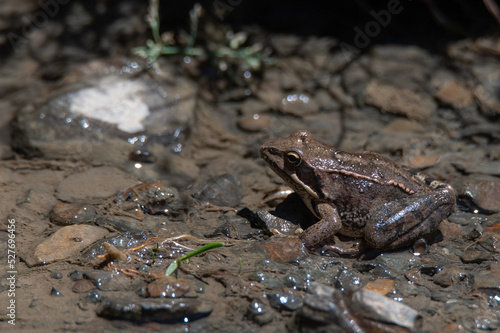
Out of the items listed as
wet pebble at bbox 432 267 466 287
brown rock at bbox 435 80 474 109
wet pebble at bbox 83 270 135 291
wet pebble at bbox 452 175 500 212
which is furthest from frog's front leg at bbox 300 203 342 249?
brown rock at bbox 435 80 474 109

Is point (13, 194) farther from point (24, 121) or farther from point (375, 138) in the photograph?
point (375, 138)

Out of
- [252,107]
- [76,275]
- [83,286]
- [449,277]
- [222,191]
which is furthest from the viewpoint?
[252,107]

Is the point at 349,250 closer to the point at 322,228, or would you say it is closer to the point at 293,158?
the point at 322,228

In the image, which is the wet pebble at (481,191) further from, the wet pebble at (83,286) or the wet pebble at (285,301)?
the wet pebble at (83,286)

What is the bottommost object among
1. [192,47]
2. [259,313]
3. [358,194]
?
[192,47]

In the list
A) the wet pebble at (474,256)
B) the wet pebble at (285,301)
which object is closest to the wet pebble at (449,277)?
the wet pebble at (474,256)

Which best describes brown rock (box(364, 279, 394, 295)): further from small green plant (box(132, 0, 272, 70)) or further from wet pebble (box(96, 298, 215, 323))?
small green plant (box(132, 0, 272, 70))

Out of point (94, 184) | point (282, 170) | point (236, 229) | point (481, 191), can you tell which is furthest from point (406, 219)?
point (94, 184)
